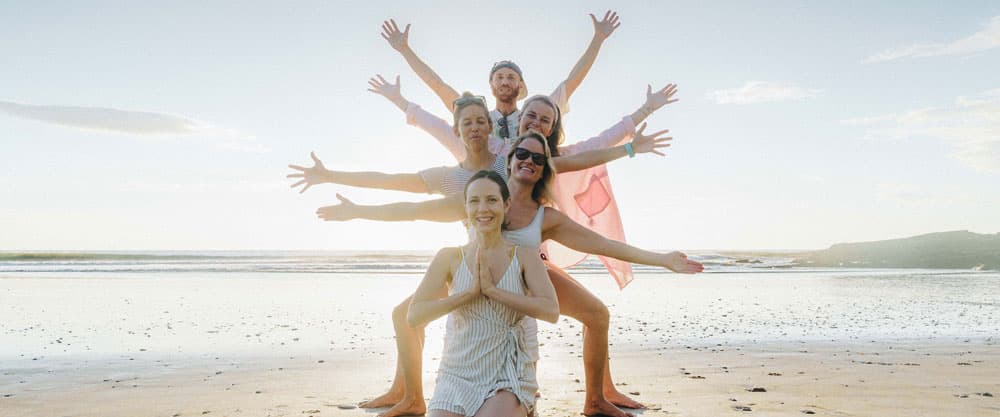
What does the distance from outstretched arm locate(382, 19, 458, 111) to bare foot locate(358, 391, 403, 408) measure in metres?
2.24

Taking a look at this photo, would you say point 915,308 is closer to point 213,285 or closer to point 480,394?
point 480,394

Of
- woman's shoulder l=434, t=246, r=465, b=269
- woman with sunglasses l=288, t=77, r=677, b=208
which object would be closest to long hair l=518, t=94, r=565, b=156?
woman with sunglasses l=288, t=77, r=677, b=208

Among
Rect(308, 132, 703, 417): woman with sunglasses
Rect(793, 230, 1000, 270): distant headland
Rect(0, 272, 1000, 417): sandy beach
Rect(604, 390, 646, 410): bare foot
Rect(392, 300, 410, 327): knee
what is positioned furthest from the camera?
Rect(793, 230, 1000, 270): distant headland

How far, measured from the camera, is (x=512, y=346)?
3.88 m

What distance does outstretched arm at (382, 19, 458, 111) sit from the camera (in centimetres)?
607

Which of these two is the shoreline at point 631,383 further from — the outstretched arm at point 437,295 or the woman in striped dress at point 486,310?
the outstretched arm at point 437,295

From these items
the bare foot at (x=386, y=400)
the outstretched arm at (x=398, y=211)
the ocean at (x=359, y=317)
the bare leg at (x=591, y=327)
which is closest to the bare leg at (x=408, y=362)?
the bare foot at (x=386, y=400)

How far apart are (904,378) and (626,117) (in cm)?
330

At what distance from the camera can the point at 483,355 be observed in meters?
3.85

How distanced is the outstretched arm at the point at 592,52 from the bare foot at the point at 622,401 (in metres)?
2.33

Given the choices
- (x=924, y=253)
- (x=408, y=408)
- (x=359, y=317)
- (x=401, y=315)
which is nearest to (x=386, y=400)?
(x=408, y=408)

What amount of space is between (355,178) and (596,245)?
64.8 inches

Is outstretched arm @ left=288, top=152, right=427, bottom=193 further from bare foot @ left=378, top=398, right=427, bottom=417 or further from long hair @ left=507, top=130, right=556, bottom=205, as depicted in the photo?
bare foot @ left=378, top=398, right=427, bottom=417

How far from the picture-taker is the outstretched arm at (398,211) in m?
4.52
